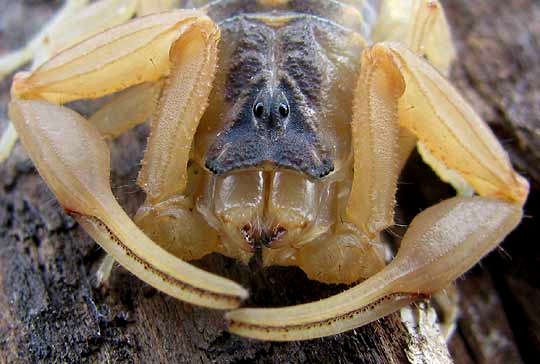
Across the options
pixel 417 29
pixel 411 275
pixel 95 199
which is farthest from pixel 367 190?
pixel 417 29

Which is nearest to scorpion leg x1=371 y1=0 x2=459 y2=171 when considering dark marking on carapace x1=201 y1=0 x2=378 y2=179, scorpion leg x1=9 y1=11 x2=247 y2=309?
dark marking on carapace x1=201 y1=0 x2=378 y2=179

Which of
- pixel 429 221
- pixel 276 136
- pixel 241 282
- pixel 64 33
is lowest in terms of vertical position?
pixel 241 282

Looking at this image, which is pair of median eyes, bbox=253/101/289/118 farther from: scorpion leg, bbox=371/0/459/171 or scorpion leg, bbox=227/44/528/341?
scorpion leg, bbox=371/0/459/171

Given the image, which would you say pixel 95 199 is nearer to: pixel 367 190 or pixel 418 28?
pixel 367 190

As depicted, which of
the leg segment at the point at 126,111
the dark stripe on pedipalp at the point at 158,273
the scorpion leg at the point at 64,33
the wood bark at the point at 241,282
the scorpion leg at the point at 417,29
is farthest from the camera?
the scorpion leg at the point at 64,33

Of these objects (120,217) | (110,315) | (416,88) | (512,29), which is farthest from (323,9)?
(512,29)

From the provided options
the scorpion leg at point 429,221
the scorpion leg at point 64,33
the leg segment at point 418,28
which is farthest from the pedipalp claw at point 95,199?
the leg segment at point 418,28

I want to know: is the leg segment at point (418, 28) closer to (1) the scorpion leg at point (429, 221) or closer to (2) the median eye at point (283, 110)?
(1) the scorpion leg at point (429, 221)
